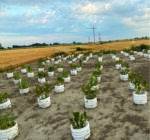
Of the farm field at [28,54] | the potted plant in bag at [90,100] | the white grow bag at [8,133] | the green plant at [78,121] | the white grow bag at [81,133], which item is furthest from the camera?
the farm field at [28,54]

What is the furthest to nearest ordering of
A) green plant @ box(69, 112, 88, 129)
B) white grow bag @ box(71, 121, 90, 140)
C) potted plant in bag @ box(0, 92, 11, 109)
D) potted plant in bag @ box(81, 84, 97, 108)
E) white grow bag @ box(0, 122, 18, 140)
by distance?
potted plant in bag @ box(0, 92, 11, 109) → potted plant in bag @ box(81, 84, 97, 108) → white grow bag @ box(0, 122, 18, 140) → green plant @ box(69, 112, 88, 129) → white grow bag @ box(71, 121, 90, 140)

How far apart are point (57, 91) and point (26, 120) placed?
3084mm

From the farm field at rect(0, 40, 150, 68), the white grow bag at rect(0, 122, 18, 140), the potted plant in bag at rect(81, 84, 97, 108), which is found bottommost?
the white grow bag at rect(0, 122, 18, 140)

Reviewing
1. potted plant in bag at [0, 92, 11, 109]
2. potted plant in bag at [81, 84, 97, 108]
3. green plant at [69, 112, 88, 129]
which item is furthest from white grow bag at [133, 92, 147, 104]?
potted plant in bag at [0, 92, 11, 109]

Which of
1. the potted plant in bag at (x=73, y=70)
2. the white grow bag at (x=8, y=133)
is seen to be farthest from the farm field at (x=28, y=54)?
the white grow bag at (x=8, y=133)

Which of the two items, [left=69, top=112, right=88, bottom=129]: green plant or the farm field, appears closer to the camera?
[left=69, top=112, right=88, bottom=129]: green plant

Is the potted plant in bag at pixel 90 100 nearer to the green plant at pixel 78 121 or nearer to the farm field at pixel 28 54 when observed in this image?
the green plant at pixel 78 121

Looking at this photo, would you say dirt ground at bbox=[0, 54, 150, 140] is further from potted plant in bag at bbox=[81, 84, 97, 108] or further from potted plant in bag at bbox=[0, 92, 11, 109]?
potted plant in bag at bbox=[0, 92, 11, 109]

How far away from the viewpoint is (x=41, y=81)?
11.0 m

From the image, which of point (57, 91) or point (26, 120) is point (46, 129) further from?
point (57, 91)

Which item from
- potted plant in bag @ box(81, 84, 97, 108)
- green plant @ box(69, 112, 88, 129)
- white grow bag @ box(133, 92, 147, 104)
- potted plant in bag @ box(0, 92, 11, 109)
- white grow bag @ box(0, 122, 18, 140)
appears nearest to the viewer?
green plant @ box(69, 112, 88, 129)

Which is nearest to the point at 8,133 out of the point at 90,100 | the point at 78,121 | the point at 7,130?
the point at 7,130

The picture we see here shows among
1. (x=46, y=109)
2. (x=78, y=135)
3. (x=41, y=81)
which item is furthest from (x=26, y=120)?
(x=41, y=81)

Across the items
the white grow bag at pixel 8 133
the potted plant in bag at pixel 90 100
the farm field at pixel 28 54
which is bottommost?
the white grow bag at pixel 8 133
